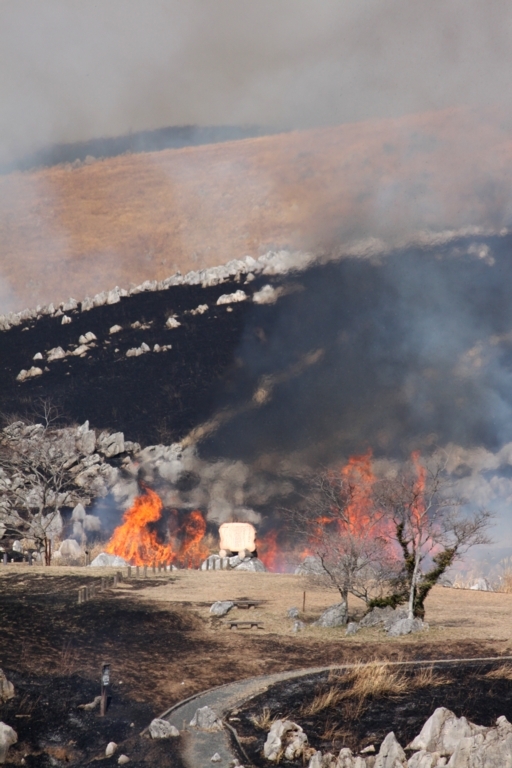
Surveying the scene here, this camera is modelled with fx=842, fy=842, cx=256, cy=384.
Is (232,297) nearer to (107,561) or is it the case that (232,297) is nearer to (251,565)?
(251,565)

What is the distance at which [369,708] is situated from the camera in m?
22.5

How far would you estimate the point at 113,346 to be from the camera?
73.1 meters

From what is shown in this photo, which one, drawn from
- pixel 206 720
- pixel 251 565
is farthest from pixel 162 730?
pixel 251 565

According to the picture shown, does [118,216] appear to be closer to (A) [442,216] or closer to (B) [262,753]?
(A) [442,216]

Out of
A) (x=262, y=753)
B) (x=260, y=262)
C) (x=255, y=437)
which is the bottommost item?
(x=262, y=753)

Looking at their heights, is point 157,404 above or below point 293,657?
above

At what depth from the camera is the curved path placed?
763 inches

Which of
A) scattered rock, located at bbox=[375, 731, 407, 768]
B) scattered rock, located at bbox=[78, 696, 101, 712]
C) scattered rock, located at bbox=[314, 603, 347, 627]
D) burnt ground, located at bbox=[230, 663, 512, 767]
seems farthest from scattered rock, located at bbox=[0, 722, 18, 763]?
scattered rock, located at bbox=[314, 603, 347, 627]

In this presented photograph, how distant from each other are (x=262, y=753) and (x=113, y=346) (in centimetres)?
5641

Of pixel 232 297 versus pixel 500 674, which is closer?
pixel 500 674

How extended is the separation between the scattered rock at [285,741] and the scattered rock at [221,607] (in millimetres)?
12869

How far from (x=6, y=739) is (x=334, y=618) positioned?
579 inches

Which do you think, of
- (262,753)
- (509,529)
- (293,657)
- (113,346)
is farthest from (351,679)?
(113,346)

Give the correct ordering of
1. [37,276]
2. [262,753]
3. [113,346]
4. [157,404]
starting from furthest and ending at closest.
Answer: [37,276] < [113,346] < [157,404] < [262,753]
